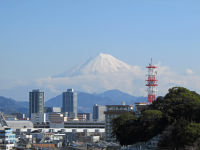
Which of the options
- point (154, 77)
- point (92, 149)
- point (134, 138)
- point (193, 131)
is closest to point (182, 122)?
point (193, 131)

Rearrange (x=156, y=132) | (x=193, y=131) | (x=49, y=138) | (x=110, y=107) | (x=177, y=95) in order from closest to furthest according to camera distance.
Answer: (x=193, y=131)
(x=156, y=132)
(x=177, y=95)
(x=110, y=107)
(x=49, y=138)

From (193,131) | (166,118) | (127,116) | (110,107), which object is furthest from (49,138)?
(193,131)

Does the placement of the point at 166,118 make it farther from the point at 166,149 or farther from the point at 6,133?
the point at 6,133

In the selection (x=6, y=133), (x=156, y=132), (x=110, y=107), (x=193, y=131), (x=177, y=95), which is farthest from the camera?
(x=110, y=107)

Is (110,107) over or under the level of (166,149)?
over

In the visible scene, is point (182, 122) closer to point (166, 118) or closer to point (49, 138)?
point (166, 118)

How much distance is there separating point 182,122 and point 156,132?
619cm

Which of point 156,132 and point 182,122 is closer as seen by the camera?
point 182,122

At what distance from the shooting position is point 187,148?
219 ft

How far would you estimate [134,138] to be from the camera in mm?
75875

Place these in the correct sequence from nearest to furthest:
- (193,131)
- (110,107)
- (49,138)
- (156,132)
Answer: (193,131) < (156,132) < (110,107) < (49,138)

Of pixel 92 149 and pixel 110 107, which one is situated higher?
pixel 110 107

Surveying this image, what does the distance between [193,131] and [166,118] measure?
27.0ft

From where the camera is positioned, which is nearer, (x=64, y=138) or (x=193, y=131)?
(x=193, y=131)
